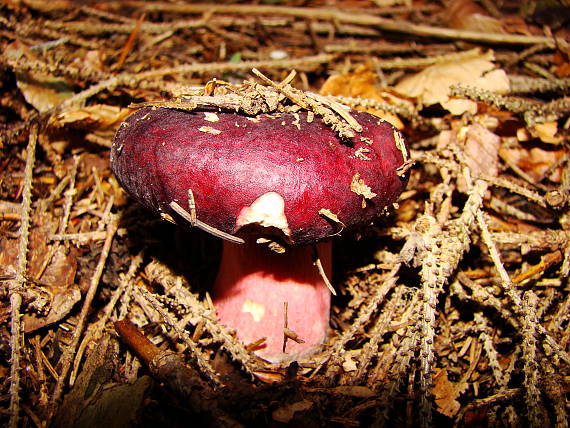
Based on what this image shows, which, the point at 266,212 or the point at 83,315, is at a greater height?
the point at 266,212

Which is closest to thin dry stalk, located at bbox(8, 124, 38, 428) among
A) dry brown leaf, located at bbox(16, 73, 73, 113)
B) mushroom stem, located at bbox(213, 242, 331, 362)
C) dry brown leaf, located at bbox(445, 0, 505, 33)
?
dry brown leaf, located at bbox(16, 73, 73, 113)

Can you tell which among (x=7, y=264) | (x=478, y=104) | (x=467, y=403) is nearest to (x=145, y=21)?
(x=7, y=264)

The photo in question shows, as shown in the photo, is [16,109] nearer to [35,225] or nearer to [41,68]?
[41,68]

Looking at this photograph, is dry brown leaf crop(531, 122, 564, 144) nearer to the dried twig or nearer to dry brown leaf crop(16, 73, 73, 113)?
the dried twig

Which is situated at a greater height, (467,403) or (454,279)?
(454,279)

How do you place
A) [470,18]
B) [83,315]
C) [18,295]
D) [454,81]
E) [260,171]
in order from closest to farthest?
[260,171] → [18,295] → [83,315] → [454,81] → [470,18]

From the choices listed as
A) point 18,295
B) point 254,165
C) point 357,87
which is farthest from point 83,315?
point 357,87

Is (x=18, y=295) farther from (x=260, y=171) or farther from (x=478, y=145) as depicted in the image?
(x=478, y=145)
